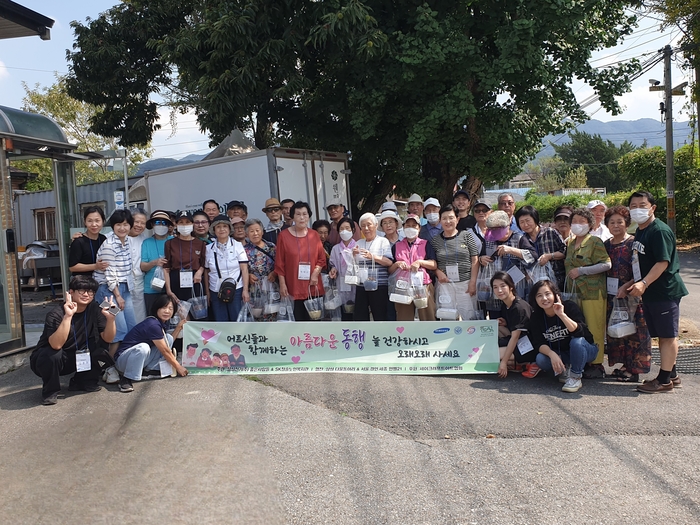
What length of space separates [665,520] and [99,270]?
19.0 feet

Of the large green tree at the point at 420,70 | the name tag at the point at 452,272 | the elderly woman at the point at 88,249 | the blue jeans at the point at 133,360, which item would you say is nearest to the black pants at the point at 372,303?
the name tag at the point at 452,272

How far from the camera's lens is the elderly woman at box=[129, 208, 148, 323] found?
6.77 m

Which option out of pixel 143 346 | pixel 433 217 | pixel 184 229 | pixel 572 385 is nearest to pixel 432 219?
pixel 433 217

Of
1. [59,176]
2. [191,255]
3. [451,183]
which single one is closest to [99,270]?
[191,255]

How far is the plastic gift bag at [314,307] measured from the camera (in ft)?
22.9

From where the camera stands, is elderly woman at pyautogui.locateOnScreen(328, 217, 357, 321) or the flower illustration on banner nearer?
the flower illustration on banner

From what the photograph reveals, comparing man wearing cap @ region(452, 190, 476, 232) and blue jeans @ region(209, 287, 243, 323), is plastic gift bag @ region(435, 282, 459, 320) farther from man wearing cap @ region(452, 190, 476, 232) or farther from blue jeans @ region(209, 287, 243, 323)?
blue jeans @ region(209, 287, 243, 323)

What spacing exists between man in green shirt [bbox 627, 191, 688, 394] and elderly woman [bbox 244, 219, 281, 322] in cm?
404

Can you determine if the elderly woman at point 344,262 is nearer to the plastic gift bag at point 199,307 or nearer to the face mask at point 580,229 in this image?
the plastic gift bag at point 199,307

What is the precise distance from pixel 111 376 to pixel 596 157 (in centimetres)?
8482

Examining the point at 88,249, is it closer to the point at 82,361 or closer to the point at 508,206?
the point at 82,361

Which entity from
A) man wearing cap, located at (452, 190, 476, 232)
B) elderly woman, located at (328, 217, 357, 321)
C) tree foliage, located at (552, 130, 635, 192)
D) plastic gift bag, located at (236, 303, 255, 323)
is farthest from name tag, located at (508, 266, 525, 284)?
tree foliage, located at (552, 130, 635, 192)

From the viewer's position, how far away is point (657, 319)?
5586mm

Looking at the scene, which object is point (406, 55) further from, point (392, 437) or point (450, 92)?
point (392, 437)
